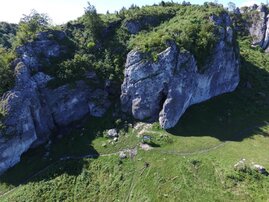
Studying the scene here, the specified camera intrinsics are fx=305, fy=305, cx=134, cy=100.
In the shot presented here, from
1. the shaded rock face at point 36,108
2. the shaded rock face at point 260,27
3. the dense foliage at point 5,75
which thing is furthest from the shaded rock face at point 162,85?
the shaded rock face at point 260,27

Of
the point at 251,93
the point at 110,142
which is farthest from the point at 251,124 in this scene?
the point at 110,142

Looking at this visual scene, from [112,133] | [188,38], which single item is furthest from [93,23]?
[112,133]

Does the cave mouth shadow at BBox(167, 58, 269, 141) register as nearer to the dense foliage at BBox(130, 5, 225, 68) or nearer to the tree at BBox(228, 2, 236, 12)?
the dense foliage at BBox(130, 5, 225, 68)

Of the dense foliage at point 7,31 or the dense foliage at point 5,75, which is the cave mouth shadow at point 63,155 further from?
the dense foliage at point 7,31

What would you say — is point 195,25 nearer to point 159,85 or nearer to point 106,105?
point 159,85

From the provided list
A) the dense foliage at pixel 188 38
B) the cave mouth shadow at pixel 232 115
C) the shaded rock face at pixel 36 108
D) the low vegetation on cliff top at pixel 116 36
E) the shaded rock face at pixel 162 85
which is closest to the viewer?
the shaded rock face at pixel 36 108

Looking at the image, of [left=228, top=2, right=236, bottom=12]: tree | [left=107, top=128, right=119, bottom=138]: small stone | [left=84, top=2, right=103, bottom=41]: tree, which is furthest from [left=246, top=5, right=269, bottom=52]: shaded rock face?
[left=107, top=128, right=119, bottom=138]: small stone
